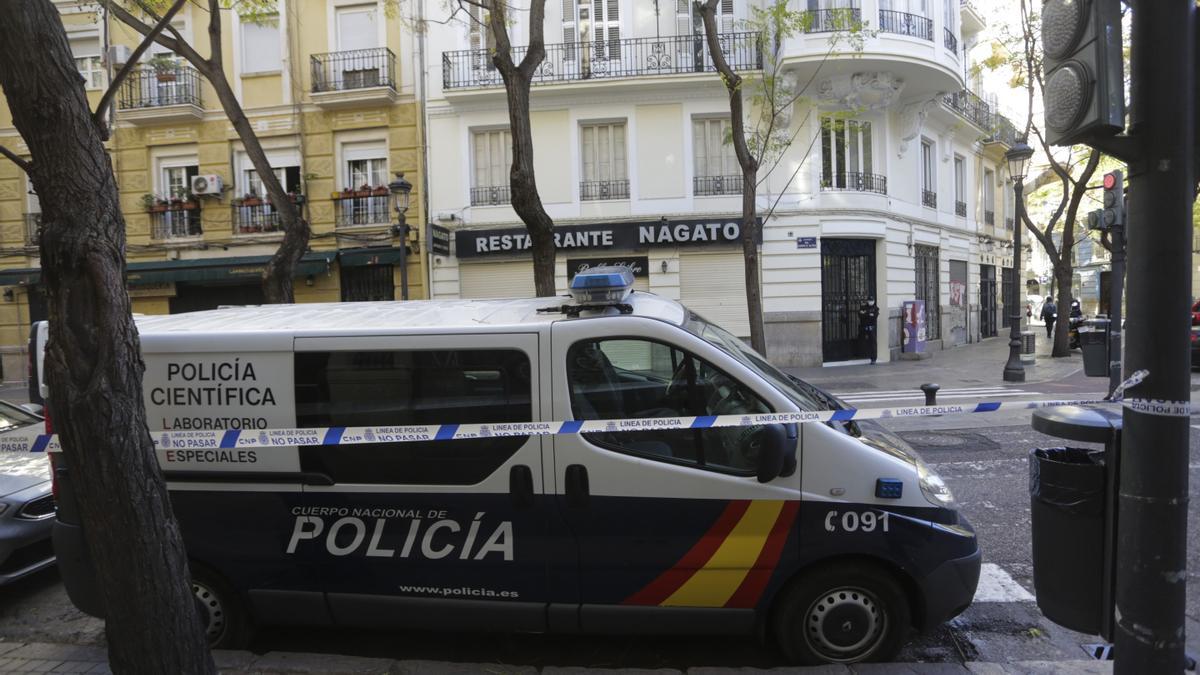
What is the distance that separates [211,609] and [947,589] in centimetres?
368

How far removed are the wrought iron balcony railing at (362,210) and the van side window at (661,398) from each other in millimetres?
17006

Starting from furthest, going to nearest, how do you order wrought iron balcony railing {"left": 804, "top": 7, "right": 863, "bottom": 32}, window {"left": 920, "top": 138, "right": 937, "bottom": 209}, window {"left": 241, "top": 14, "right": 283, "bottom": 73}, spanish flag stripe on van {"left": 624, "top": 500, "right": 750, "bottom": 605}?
window {"left": 920, "top": 138, "right": 937, "bottom": 209} < window {"left": 241, "top": 14, "right": 283, "bottom": 73} < wrought iron balcony railing {"left": 804, "top": 7, "right": 863, "bottom": 32} < spanish flag stripe on van {"left": 624, "top": 500, "right": 750, "bottom": 605}

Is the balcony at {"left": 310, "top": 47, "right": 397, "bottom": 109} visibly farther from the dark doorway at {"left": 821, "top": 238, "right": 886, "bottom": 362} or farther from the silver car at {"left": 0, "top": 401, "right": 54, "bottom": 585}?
the silver car at {"left": 0, "top": 401, "right": 54, "bottom": 585}

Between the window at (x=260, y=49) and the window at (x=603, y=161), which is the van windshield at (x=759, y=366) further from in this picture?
the window at (x=260, y=49)

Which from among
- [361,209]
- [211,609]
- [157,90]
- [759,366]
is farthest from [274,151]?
[759,366]

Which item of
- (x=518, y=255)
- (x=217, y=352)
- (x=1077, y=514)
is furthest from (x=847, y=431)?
(x=518, y=255)

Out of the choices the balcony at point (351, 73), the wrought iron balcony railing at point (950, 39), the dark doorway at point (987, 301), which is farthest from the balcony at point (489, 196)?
the dark doorway at point (987, 301)

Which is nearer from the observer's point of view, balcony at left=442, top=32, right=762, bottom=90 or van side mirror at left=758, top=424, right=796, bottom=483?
van side mirror at left=758, top=424, right=796, bottom=483

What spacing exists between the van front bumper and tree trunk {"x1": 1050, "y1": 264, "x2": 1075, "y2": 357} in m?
18.3

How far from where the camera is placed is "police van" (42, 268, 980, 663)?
3.40 meters

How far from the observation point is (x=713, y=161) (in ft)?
61.0

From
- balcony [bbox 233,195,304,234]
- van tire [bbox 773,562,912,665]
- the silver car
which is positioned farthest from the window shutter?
van tire [bbox 773,562,912,665]

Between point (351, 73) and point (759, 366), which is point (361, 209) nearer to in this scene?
point (351, 73)

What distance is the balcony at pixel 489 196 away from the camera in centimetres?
1903
